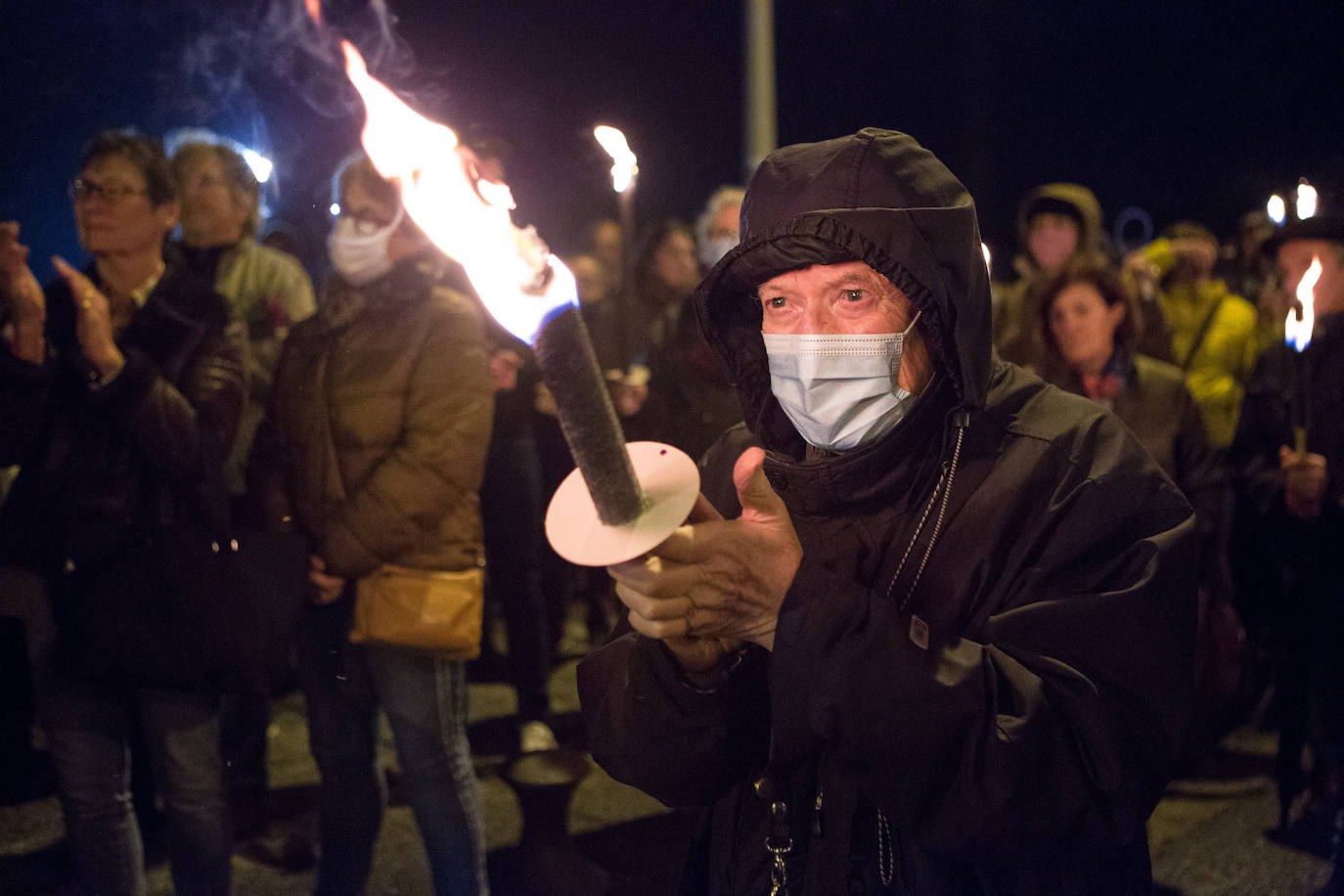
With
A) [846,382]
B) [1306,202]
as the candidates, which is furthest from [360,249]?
[1306,202]

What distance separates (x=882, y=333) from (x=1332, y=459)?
3.17 meters

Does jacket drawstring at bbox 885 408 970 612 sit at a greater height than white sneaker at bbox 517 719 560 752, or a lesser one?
greater

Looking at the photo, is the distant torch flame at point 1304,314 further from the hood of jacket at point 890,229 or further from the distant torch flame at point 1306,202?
the hood of jacket at point 890,229

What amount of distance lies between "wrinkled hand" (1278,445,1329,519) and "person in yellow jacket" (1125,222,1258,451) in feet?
6.26

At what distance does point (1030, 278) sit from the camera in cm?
628

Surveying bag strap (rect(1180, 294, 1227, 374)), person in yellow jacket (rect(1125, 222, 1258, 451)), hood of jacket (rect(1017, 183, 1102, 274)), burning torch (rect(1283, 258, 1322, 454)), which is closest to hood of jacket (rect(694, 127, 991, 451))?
burning torch (rect(1283, 258, 1322, 454))

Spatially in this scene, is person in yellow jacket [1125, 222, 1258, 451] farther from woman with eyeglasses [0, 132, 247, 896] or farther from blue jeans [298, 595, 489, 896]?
woman with eyeglasses [0, 132, 247, 896]

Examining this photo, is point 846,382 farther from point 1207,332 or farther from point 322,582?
point 1207,332

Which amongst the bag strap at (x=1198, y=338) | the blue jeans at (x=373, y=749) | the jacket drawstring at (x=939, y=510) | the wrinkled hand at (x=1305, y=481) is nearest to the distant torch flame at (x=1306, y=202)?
the wrinkled hand at (x=1305, y=481)

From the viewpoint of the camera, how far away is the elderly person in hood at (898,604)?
1.54 meters

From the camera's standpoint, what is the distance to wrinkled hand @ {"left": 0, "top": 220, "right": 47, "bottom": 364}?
10.4 feet

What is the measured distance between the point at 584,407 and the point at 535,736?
4.01 metres

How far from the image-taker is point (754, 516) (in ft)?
5.29

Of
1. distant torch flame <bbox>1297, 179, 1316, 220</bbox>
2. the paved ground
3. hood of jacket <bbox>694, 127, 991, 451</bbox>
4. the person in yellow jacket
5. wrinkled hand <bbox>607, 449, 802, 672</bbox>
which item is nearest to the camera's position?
wrinkled hand <bbox>607, 449, 802, 672</bbox>
